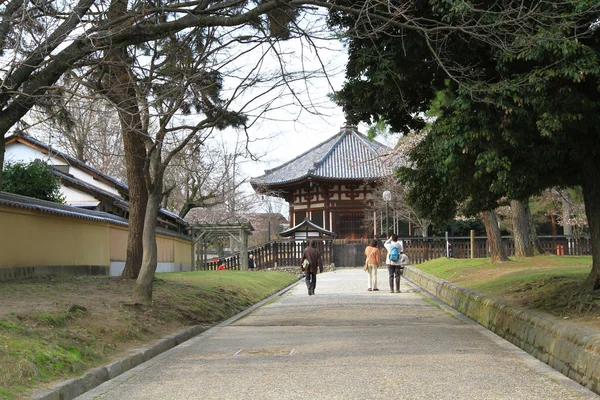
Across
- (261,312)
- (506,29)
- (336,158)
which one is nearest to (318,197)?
(336,158)

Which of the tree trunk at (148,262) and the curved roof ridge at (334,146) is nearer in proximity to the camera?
the tree trunk at (148,262)

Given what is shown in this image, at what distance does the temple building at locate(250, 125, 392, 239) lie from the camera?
44.8 meters

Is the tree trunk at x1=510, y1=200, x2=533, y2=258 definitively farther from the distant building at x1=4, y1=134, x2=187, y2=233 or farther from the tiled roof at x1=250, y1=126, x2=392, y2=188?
the tiled roof at x1=250, y1=126, x2=392, y2=188

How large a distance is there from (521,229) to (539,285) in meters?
9.37

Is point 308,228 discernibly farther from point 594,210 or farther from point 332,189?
point 594,210

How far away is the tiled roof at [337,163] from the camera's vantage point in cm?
4447

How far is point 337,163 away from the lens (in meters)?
47.2

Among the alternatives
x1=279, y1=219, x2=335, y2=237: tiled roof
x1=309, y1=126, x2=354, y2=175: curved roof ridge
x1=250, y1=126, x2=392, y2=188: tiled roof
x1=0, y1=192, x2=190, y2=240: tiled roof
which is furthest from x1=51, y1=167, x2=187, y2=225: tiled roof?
x1=309, y1=126, x2=354, y2=175: curved roof ridge

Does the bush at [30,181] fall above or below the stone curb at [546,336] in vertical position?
above

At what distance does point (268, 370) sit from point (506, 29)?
5641 mm

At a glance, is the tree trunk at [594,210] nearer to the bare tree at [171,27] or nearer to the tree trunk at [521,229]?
the bare tree at [171,27]

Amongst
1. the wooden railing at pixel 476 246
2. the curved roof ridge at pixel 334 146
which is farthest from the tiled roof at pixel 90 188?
the wooden railing at pixel 476 246

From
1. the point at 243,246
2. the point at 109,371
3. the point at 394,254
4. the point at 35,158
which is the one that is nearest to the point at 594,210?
the point at 109,371

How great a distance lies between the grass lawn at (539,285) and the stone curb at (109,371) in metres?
5.65
